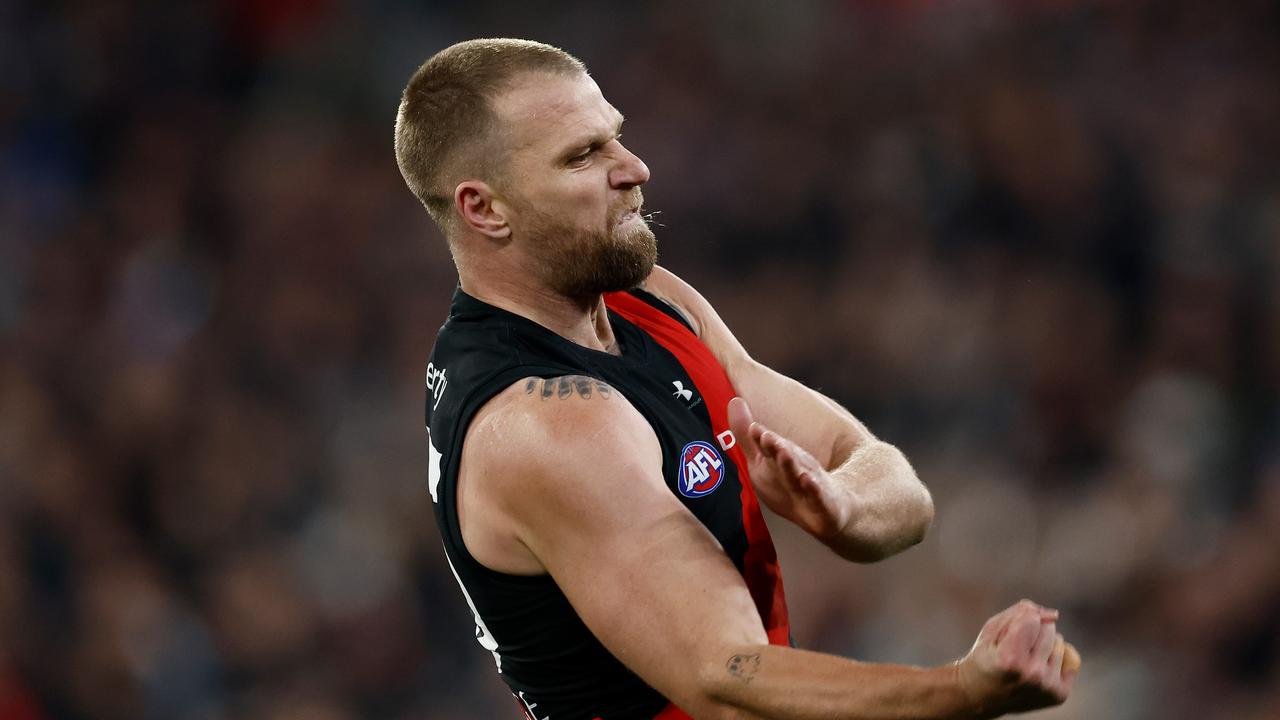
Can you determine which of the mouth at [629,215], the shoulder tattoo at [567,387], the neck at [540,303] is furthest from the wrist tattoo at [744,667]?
the mouth at [629,215]

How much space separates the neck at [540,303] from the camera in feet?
10.9

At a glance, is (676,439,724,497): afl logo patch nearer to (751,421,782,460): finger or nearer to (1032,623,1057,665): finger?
(751,421,782,460): finger

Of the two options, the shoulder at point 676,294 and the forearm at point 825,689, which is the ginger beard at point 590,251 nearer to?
the shoulder at point 676,294

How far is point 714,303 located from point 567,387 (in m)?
5.81

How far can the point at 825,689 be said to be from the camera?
2635 mm

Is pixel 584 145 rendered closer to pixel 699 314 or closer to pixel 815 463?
pixel 699 314

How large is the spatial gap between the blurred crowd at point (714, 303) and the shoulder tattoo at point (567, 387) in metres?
4.36

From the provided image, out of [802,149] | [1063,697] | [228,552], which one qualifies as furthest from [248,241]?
[1063,697]

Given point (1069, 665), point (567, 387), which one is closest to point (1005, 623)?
point (1069, 665)

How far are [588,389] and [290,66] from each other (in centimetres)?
797

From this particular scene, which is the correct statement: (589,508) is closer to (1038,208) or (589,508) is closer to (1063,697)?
(1063,697)

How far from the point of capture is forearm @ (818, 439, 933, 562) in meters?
3.18

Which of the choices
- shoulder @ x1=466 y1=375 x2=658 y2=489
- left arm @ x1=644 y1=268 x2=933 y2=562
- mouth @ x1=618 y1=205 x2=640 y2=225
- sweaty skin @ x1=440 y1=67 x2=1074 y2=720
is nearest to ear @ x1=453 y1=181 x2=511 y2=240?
sweaty skin @ x1=440 y1=67 x2=1074 y2=720

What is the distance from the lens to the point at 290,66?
33.9 ft
